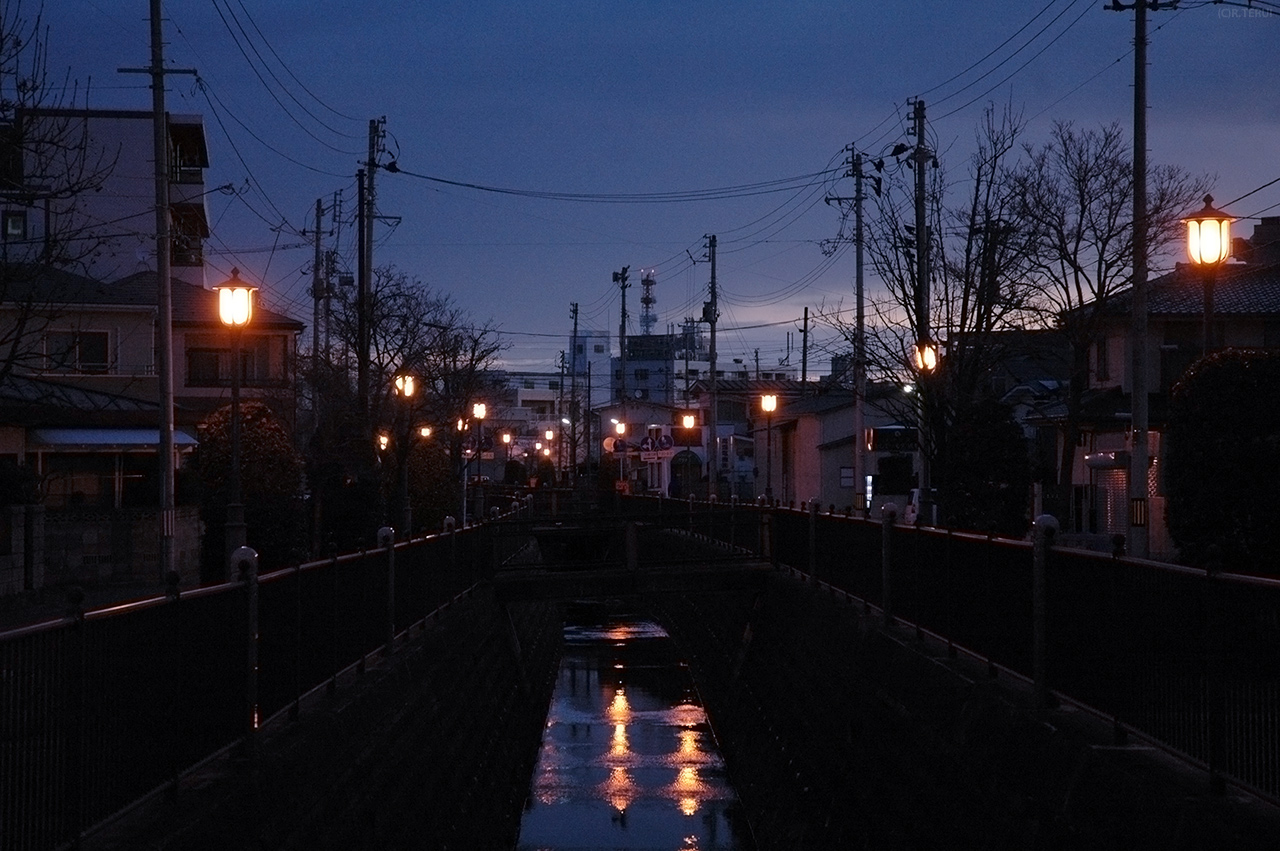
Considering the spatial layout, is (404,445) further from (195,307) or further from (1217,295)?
(1217,295)

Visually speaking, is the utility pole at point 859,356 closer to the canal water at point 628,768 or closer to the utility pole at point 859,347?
the utility pole at point 859,347

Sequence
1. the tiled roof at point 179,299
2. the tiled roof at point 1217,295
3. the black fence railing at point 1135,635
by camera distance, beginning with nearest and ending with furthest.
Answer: the black fence railing at point 1135,635 < the tiled roof at point 1217,295 < the tiled roof at point 179,299

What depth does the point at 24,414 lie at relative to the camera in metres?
33.4

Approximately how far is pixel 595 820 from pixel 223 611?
22.7 ft

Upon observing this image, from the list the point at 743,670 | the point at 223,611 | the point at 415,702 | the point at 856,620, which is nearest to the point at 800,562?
the point at 743,670

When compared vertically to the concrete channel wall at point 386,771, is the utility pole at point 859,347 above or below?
above

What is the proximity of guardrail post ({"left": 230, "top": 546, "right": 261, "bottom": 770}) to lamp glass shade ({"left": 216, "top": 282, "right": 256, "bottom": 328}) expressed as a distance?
1201 cm

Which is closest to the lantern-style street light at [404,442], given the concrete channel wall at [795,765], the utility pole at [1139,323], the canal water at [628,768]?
the canal water at [628,768]

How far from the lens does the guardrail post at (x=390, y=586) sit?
1377 cm

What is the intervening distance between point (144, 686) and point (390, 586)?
718cm

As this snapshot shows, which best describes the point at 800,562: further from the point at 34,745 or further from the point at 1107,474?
the point at 1107,474

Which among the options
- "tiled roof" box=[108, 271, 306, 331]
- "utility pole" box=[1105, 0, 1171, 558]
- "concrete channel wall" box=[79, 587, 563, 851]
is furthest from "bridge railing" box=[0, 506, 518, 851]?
"tiled roof" box=[108, 271, 306, 331]

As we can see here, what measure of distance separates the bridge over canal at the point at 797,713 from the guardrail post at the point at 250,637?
Answer: 0.02 metres

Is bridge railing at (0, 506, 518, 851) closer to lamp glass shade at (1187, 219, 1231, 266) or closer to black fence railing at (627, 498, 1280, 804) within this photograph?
black fence railing at (627, 498, 1280, 804)
